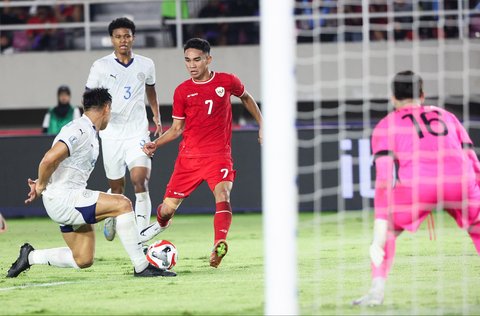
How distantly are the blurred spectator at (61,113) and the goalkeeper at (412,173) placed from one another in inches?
377

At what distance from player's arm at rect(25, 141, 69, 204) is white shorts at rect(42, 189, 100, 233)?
0.22m

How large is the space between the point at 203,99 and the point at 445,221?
584 cm

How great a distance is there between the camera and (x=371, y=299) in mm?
7023

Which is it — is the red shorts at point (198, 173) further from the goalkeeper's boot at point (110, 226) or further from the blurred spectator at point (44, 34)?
the blurred spectator at point (44, 34)

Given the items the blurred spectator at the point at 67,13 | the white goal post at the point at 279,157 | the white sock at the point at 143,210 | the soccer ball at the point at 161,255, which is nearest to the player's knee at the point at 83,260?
the soccer ball at the point at 161,255

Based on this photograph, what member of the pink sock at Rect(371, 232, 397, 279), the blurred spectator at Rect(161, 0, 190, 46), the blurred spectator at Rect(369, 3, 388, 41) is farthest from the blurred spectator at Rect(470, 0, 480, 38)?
the pink sock at Rect(371, 232, 397, 279)

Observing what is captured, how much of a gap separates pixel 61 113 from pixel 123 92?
18.6ft

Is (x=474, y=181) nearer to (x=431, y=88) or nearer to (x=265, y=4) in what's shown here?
(x=265, y=4)

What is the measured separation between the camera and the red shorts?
9.69 metres

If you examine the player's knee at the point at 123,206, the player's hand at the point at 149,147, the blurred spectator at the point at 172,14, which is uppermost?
the blurred spectator at the point at 172,14

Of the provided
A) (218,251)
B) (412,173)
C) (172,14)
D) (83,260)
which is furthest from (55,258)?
(172,14)

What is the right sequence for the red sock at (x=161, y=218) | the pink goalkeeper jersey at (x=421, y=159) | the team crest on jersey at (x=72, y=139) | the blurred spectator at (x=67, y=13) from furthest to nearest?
the blurred spectator at (x=67, y=13) < the red sock at (x=161, y=218) < the team crest on jersey at (x=72, y=139) < the pink goalkeeper jersey at (x=421, y=159)

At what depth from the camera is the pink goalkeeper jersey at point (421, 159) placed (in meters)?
6.86

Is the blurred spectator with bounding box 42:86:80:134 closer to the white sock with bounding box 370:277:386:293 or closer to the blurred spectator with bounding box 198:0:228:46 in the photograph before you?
the blurred spectator with bounding box 198:0:228:46
